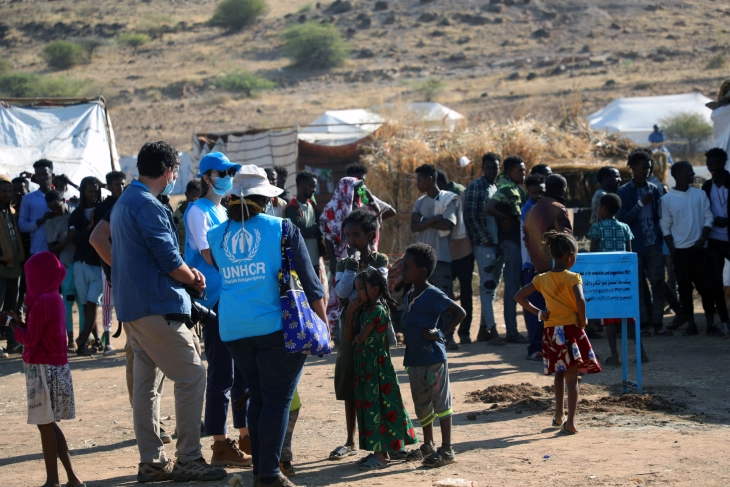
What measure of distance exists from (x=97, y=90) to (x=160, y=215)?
1964 inches

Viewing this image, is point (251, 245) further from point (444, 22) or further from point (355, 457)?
point (444, 22)

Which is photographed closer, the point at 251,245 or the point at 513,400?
the point at 251,245

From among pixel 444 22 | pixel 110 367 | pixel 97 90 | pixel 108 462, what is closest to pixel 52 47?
pixel 97 90

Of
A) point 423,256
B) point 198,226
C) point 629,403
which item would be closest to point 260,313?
point 198,226

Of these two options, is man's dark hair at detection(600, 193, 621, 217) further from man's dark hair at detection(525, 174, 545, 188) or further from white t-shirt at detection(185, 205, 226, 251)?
white t-shirt at detection(185, 205, 226, 251)

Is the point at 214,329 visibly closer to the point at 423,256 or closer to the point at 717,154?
the point at 423,256

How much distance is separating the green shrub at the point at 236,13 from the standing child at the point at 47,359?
195 ft

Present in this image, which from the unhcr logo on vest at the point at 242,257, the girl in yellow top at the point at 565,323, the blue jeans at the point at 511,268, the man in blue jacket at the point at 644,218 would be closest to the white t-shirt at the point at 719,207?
the man in blue jacket at the point at 644,218

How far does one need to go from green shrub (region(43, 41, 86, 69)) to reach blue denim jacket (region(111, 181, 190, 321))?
56.3m

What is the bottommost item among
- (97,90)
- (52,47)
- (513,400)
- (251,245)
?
(513,400)

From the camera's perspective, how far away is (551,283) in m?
6.23

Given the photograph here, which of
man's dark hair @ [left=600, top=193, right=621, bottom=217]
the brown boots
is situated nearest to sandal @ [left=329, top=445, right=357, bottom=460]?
the brown boots

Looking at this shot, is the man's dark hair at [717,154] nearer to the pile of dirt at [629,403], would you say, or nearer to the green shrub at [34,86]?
the pile of dirt at [629,403]

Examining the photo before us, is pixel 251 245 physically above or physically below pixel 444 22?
below
